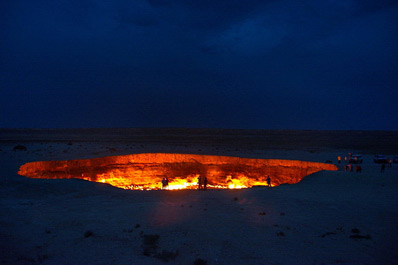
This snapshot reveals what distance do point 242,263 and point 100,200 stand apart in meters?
8.15

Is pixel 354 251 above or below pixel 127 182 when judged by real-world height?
above

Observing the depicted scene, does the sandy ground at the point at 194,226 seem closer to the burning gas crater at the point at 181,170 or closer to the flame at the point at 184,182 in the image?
the burning gas crater at the point at 181,170

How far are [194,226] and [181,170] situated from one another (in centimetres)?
1605

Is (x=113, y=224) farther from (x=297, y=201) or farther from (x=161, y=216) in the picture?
(x=297, y=201)

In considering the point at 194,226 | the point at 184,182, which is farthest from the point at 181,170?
the point at 194,226

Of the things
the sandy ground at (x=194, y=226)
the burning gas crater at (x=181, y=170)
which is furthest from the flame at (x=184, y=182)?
the sandy ground at (x=194, y=226)

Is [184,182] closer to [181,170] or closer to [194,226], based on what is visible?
[181,170]

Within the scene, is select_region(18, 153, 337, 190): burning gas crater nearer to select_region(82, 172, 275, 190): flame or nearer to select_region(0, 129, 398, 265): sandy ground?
select_region(82, 172, 275, 190): flame

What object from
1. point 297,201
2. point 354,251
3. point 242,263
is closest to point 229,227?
point 242,263

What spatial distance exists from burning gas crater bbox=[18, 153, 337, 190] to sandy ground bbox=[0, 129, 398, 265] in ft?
25.2

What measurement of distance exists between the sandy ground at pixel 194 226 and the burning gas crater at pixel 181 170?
7.69 m

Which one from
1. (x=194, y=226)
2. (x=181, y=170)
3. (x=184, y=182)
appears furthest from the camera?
(x=181, y=170)

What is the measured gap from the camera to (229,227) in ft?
28.5

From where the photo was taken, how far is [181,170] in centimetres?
2469
